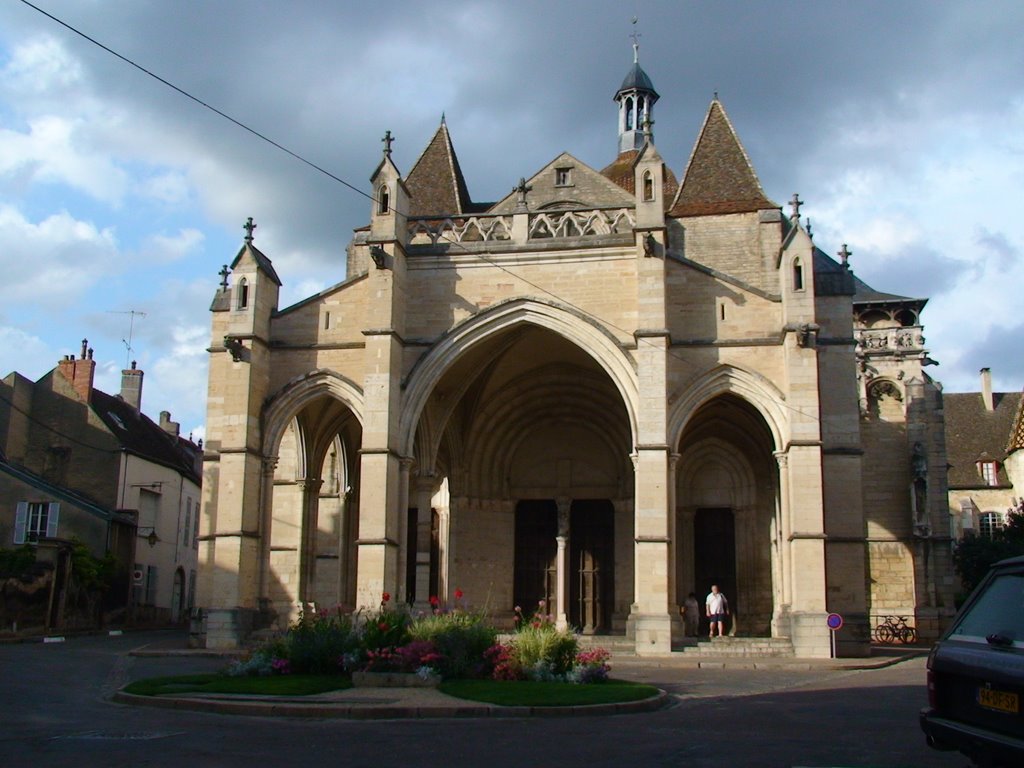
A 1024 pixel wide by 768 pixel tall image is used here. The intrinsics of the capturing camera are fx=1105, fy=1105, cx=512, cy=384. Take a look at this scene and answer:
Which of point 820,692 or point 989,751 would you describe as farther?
point 820,692

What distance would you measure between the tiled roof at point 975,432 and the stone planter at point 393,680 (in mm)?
35344

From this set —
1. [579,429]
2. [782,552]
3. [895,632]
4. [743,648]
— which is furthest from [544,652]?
[895,632]

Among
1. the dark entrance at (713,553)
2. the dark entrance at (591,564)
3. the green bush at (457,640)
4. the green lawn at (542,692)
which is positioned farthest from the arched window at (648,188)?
the green lawn at (542,692)

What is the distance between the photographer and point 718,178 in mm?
26672

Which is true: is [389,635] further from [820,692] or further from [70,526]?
[70,526]

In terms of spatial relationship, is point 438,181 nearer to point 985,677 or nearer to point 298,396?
point 298,396

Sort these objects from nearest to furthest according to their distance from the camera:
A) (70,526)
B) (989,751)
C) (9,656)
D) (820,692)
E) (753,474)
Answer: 1. (989,751)
2. (820,692)
3. (9,656)
4. (753,474)
5. (70,526)

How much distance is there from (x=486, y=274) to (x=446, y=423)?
4.02 metres

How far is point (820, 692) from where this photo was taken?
41.8ft

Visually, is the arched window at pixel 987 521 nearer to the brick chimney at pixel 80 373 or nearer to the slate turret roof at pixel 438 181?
the slate turret roof at pixel 438 181

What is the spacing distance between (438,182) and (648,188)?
9240 mm

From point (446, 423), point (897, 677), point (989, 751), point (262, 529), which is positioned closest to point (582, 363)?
point (446, 423)

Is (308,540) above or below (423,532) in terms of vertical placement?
below

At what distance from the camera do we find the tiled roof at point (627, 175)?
1245 inches
